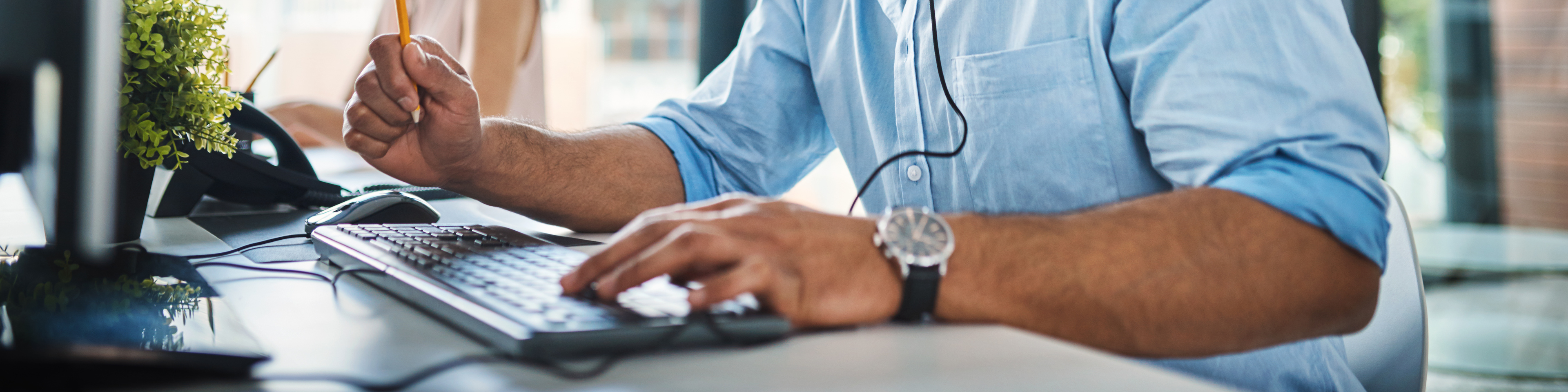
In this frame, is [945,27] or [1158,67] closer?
[1158,67]

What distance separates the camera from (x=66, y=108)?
0.40 metres

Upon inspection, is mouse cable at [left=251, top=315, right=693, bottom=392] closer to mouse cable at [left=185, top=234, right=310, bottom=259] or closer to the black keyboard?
the black keyboard

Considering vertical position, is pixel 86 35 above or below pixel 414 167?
above

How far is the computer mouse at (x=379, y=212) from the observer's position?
2.73 feet

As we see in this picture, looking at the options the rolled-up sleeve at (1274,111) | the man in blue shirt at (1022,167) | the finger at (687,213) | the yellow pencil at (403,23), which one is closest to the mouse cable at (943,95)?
the man in blue shirt at (1022,167)

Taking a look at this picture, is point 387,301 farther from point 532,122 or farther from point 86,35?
point 532,122

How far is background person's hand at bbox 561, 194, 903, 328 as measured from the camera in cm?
48

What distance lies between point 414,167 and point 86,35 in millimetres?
572

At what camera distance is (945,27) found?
0.97 m

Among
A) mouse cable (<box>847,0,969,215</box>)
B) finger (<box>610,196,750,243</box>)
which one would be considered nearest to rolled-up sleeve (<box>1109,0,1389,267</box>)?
mouse cable (<box>847,0,969,215</box>)

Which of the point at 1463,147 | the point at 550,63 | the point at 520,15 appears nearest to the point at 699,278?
the point at 520,15

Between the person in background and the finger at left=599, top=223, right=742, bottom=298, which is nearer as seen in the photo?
the finger at left=599, top=223, right=742, bottom=298

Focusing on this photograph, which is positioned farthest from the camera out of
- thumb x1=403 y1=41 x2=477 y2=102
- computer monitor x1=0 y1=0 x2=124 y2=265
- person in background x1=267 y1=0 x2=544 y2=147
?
person in background x1=267 y1=0 x2=544 y2=147

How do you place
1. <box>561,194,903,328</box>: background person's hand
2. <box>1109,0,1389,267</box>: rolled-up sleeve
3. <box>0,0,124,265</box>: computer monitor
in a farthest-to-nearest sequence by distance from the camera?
1. <box>1109,0,1389,267</box>: rolled-up sleeve
2. <box>561,194,903,328</box>: background person's hand
3. <box>0,0,124,265</box>: computer monitor
